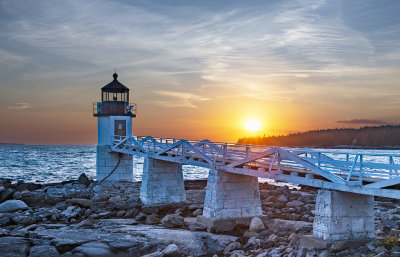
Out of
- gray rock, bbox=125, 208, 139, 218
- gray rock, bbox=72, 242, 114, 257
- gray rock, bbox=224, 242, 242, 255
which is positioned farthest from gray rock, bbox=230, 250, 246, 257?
gray rock, bbox=125, 208, 139, 218

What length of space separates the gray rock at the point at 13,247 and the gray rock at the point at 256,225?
8.29 metres

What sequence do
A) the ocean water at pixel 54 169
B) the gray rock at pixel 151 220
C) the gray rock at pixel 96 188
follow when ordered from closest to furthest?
1. the gray rock at pixel 151 220
2. the gray rock at pixel 96 188
3. the ocean water at pixel 54 169

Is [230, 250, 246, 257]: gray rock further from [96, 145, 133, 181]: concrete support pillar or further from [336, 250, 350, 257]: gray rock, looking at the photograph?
[96, 145, 133, 181]: concrete support pillar

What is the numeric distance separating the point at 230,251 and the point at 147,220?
5495 millimetres

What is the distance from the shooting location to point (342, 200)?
13.6 meters

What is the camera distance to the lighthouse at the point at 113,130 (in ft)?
116

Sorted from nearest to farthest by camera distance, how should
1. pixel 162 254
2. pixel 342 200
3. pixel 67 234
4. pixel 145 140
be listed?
1. pixel 342 200
2. pixel 162 254
3. pixel 67 234
4. pixel 145 140

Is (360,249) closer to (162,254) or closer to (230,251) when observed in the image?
(230,251)

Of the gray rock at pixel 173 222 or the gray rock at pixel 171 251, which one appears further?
the gray rock at pixel 173 222

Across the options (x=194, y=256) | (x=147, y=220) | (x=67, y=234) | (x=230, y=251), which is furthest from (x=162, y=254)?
(x=147, y=220)

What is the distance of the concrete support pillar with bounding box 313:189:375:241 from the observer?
44.3ft

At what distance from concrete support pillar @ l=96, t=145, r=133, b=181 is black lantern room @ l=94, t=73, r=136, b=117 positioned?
111 inches

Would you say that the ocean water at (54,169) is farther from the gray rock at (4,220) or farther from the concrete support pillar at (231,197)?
the gray rock at (4,220)

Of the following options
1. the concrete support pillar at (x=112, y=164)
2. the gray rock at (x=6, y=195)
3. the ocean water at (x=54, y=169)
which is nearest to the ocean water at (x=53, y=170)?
the ocean water at (x=54, y=169)
